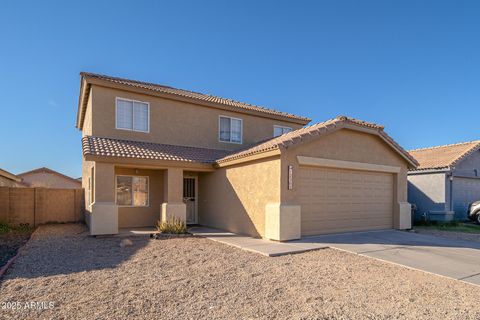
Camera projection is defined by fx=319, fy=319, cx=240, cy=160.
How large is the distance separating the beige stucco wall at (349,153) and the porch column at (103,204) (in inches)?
262

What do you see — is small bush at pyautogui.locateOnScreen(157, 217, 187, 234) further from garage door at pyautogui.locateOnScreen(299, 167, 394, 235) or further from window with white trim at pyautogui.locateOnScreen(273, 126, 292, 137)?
window with white trim at pyautogui.locateOnScreen(273, 126, 292, 137)

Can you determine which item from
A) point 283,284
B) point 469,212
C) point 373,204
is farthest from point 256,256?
point 469,212

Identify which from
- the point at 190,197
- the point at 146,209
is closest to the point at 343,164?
the point at 190,197

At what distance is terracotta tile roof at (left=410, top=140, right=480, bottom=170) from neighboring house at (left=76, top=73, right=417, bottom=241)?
610cm

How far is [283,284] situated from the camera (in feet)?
21.3

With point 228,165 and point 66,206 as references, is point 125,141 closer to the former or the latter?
point 228,165

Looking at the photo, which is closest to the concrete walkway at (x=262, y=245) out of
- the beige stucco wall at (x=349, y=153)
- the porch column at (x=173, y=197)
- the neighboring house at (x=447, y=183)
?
the porch column at (x=173, y=197)

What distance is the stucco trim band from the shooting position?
11930mm

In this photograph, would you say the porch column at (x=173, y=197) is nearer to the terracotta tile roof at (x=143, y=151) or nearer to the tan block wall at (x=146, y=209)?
the terracotta tile roof at (x=143, y=151)

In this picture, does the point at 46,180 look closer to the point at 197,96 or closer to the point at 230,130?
the point at 197,96

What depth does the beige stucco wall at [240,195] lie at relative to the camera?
11.9 m

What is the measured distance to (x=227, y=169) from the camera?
A: 14414mm

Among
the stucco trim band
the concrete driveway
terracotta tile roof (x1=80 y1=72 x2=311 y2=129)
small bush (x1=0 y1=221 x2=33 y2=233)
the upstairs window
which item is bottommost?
small bush (x1=0 y1=221 x2=33 y2=233)

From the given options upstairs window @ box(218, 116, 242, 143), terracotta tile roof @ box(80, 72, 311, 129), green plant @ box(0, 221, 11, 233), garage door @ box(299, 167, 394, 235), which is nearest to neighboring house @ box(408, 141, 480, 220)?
garage door @ box(299, 167, 394, 235)
